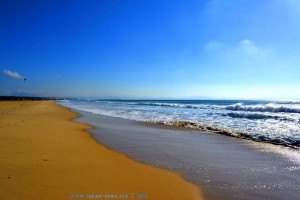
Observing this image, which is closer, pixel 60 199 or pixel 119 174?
pixel 60 199

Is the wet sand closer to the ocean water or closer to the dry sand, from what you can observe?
the dry sand

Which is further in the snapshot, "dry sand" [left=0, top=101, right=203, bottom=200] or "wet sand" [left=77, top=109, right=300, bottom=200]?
"wet sand" [left=77, top=109, right=300, bottom=200]

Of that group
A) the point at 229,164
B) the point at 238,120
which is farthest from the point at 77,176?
the point at 238,120

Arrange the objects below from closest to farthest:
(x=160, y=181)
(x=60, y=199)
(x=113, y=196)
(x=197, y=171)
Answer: (x=60, y=199) → (x=113, y=196) → (x=160, y=181) → (x=197, y=171)

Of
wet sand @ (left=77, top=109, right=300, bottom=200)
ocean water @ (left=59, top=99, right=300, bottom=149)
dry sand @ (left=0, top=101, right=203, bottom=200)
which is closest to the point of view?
dry sand @ (left=0, top=101, right=203, bottom=200)

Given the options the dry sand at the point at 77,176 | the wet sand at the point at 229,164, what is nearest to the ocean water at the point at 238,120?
the wet sand at the point at 229,164

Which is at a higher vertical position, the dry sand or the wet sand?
the dry sand

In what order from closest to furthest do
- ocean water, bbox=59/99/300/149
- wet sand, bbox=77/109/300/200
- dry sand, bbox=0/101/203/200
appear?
dry sand, bbox=0/101/203/200, wet sand, bbox=77/109/300/200, ocean water, bbox=59/99/300/149

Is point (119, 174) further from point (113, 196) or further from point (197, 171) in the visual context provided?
point (197, 171)

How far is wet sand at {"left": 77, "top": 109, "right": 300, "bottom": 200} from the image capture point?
4.55 m

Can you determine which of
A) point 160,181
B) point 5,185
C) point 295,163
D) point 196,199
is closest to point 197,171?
point 160,181

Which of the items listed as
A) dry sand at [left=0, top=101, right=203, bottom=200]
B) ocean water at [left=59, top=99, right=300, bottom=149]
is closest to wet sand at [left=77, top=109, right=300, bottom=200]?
dry sand at [left=0, top=101, right=203, bottom=200]

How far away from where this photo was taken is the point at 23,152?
20.7 ft

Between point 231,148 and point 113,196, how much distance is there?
570 cm
